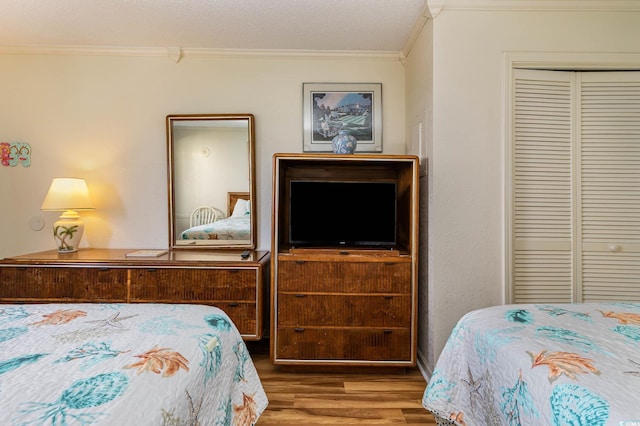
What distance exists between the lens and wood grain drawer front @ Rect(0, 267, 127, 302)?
2.38m

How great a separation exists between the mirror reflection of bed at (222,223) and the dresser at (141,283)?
51 cm

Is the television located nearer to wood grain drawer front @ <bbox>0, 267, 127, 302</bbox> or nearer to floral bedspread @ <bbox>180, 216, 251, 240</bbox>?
floral bedspread @ <bbox>180, 216, 251, 240</bbox>

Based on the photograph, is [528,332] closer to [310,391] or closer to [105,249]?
[310,391]

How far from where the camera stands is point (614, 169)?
2186mm

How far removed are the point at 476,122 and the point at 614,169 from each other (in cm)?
94

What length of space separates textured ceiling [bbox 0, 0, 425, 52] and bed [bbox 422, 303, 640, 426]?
1985 millimetres

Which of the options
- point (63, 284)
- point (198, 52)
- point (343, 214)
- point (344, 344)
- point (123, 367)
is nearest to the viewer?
point (123, 367)

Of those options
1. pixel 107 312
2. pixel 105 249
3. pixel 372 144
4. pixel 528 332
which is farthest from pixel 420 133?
pixel 105 249

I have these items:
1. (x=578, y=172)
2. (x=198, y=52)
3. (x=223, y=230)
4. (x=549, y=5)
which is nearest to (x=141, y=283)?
(x=223, y=230)

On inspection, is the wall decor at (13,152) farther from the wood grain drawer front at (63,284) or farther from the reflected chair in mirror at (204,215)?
the reflected chair in mirror at (204,215)

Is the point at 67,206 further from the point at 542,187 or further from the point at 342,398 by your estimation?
the point at 542,187

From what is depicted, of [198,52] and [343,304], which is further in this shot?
[198,52]

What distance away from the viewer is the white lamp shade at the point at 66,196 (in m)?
2.59

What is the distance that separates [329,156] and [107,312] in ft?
4.91
